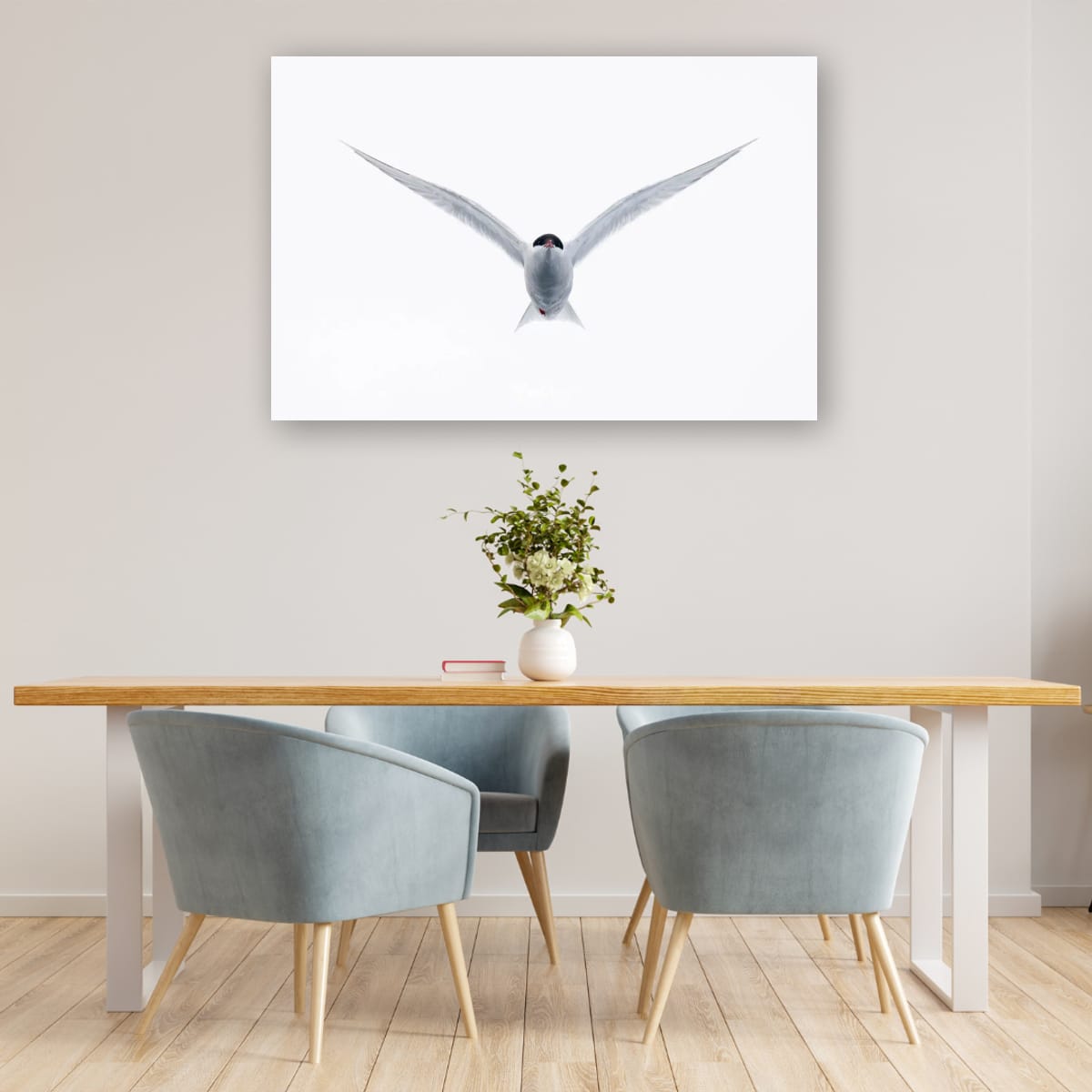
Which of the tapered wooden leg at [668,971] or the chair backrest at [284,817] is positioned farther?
the tapered wooden leg at [668,971]

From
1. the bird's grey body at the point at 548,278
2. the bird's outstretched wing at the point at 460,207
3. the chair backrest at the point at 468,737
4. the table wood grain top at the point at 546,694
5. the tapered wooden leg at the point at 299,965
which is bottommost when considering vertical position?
the tapered wooden leg at the point at 299,965

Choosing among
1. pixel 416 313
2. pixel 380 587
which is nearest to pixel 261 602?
pixel 380 587

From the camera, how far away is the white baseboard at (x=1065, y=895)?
3.76 meters

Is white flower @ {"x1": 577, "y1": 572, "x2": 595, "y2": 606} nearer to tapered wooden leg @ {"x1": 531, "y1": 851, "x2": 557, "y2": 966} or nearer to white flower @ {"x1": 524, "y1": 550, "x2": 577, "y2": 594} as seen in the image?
white flower @ {"x1": 524, "y1": 550, "x2": 577, "y2": 594}

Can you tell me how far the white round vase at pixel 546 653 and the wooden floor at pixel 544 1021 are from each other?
29.9 inches

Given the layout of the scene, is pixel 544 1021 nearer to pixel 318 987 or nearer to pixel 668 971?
pixel 668 971

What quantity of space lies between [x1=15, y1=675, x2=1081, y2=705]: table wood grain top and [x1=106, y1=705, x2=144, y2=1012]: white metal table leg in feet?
0.43

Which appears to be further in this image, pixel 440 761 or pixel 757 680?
pixel 440 761

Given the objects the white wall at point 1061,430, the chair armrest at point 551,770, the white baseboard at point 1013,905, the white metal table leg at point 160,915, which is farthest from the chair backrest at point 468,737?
the white wall at point 1061,430

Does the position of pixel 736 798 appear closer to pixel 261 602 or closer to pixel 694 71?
pixel 261 602

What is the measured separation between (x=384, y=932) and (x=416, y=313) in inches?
72.6

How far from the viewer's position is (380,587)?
3.61 meters

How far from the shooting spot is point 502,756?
10.9 feet

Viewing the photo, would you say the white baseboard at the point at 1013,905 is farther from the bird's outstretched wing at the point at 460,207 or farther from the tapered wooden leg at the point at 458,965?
the bird's outstretched wing at the point at 460,207
